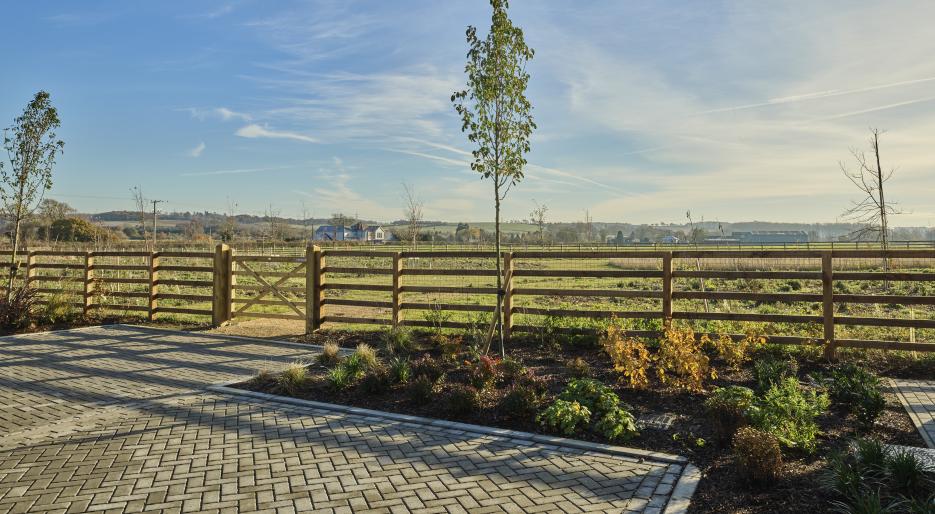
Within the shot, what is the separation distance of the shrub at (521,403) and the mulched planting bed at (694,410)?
0.04 m

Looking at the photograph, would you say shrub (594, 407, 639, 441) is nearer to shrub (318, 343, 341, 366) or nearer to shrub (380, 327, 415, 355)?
shrub (380, 327, 415, 355)

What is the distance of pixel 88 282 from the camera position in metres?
14.5

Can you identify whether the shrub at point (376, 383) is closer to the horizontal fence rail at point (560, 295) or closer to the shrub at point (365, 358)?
the shrub at point (365, 358)

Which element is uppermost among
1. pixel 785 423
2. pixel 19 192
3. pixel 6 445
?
pixel 19 192

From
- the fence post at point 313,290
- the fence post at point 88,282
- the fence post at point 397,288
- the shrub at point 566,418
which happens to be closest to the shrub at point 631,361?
the shrub at point 566,418

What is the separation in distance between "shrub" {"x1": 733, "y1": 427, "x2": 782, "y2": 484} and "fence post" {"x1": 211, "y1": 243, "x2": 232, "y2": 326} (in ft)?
37.9

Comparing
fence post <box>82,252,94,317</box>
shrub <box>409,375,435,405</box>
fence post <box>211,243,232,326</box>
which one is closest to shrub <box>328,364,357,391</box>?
shrub <box>409,375,435,405</box>

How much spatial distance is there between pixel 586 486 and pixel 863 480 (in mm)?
2042

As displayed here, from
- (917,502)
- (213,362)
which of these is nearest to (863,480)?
(917,502)

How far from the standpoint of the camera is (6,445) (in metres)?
5.53

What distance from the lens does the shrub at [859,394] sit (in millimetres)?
5723

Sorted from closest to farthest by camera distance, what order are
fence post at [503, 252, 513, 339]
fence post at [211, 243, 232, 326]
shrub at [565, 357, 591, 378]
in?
shrub at [565, 357, 591, 378], fence post at [503, 252, 513, 339], fence post at [211, 243, 232, 326]

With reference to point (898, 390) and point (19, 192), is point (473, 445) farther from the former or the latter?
point (19, 192)

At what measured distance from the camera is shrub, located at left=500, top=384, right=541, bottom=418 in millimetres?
6160
